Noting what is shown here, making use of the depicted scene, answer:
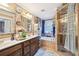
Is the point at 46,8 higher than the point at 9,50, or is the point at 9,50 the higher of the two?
the point at 46,8

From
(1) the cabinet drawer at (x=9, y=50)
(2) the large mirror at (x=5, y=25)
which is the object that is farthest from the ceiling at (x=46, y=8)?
(1) the cabinet drawer at (x=9, y=50)

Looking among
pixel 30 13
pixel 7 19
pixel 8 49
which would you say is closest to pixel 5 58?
pixel 8 49

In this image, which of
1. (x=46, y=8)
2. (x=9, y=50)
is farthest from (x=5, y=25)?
(x=46, y=8)

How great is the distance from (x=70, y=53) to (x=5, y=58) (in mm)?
1315

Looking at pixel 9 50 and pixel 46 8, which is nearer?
pixel 9 50

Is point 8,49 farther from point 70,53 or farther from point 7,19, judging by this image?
point 70,53

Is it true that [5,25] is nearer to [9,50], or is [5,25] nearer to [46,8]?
[9,50]

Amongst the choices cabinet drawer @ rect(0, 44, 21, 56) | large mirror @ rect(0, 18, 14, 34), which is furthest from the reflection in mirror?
cabinet drawer @ rect(0, 44, 21, 56)

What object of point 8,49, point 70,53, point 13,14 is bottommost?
point 70,53

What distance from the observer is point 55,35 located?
2736mm

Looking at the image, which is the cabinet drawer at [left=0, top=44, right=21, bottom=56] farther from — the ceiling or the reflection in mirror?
the ceiling

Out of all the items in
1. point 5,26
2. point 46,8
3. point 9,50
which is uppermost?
point 46,8

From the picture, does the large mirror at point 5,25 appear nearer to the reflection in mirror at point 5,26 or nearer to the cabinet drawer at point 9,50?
the reflection in mirror at point 5,26

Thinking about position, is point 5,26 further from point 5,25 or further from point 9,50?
point 9,50
